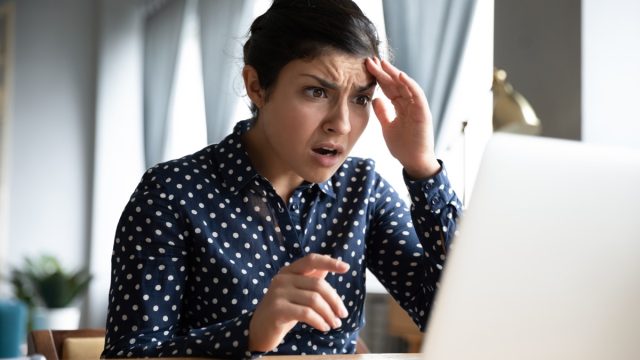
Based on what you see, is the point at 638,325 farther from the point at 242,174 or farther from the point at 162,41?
the point at 162,41

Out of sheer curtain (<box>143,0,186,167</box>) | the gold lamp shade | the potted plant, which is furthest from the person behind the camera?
the potted plant

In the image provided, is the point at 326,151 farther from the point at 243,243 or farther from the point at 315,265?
the point at 315,265

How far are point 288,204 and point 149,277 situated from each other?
0.36 metres

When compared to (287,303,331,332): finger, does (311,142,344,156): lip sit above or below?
above

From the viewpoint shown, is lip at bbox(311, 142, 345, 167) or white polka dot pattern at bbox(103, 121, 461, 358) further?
lip at bbox(311, 142, 345, 167)

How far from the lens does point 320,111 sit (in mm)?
1575

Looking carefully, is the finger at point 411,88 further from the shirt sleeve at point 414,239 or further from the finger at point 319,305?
the finger at point 319,305

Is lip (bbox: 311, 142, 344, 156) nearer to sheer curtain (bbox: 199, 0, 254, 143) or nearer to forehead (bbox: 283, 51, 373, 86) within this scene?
→ forehead (bbox: 283, 51, 373, 86)

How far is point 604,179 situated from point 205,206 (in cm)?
104

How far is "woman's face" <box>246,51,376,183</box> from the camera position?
157 cm

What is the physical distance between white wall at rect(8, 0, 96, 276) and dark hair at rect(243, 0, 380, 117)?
5.45m

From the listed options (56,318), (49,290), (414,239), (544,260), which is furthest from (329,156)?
(49,290)

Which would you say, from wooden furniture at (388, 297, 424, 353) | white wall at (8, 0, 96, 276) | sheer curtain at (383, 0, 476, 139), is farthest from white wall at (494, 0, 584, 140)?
white wall at (8, 0, 96, 276)

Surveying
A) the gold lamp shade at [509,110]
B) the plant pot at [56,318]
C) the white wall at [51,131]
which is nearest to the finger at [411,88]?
the gold lamp shade at [509,110]
